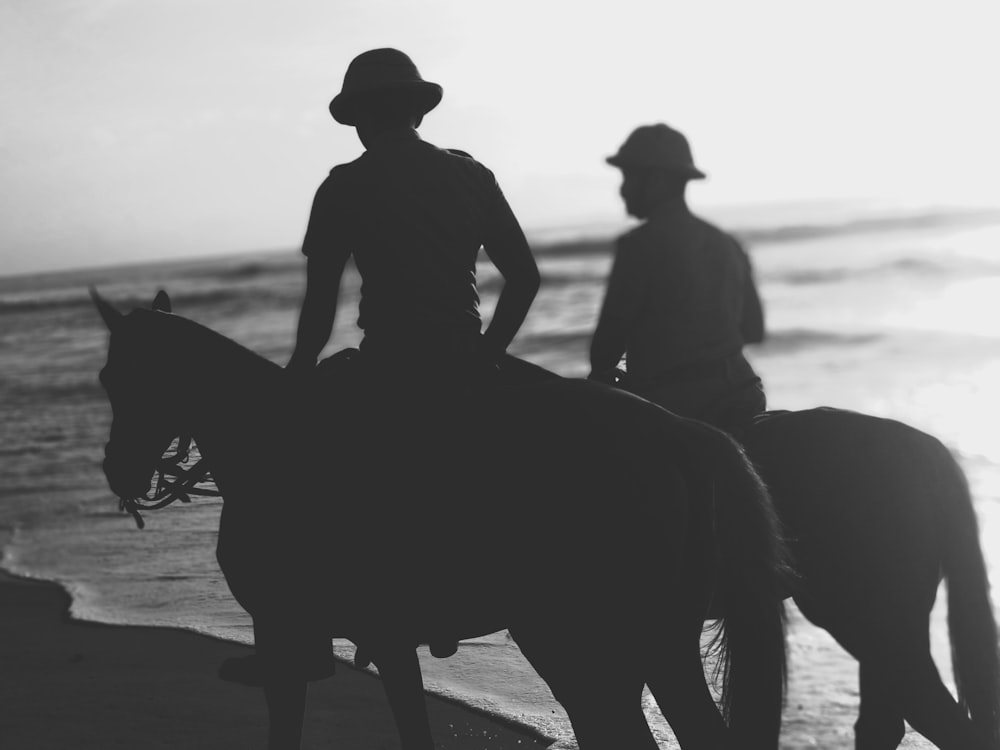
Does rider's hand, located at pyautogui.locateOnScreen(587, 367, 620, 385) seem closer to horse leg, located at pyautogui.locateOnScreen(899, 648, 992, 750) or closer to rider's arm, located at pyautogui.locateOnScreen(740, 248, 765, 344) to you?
rider's arm, located at pyautogui.locateOnScreen(740, 248, 765, 344)

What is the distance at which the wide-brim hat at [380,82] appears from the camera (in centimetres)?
347

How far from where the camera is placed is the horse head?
151 inches

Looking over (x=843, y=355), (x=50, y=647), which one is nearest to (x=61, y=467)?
(x=50, y=647)

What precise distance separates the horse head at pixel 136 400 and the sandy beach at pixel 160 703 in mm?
1594

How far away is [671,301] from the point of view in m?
4.68

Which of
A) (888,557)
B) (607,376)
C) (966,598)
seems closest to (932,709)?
(966,598)

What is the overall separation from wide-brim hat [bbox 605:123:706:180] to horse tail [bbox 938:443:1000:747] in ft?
5.04

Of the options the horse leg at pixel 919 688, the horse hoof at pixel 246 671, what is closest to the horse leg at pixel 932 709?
the horse leg at pixel 919 688

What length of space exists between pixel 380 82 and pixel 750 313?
2.28 m

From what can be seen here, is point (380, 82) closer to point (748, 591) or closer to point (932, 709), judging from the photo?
point (748, 591)

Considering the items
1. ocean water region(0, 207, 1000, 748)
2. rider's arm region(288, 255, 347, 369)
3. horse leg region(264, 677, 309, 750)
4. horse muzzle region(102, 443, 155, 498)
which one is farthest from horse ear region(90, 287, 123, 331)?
ocean water region(0, 207, 1000, 748)

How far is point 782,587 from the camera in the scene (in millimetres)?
3531

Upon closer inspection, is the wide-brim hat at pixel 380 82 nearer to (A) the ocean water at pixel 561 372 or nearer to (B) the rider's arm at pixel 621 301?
(B) the rider's arm at pixel 621 301

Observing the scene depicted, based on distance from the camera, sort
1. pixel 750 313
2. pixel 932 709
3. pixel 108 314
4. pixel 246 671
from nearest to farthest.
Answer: pixel 246 671
pixel 108 314
pixel 932 709
pixel 750 313
